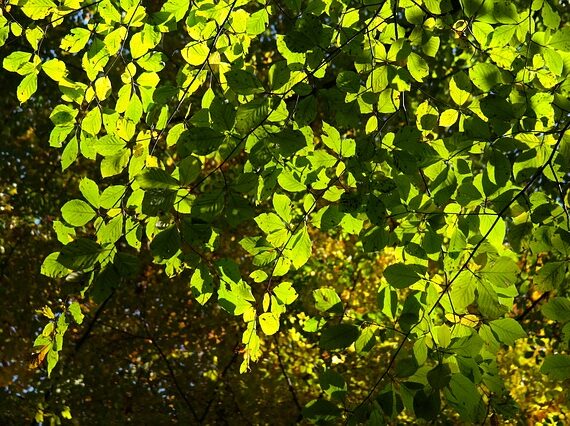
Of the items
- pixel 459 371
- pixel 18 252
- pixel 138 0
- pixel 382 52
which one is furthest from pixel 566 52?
pixel 18 252

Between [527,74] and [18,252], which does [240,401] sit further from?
[527,74]

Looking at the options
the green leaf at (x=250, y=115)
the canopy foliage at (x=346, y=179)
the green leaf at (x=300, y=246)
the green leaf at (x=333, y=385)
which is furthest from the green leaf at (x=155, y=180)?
the green leaf at (x=333, y=385)

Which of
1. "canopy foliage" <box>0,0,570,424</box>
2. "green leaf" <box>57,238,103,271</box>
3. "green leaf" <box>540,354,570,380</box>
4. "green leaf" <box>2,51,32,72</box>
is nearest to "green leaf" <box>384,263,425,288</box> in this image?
"canopy foliage" <box>0,0,570,424</box>

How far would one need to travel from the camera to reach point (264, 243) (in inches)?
74.2

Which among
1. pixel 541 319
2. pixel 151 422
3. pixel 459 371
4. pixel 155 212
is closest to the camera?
pixel 155 212

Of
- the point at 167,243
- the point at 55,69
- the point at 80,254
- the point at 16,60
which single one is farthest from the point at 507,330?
the point at 16,60

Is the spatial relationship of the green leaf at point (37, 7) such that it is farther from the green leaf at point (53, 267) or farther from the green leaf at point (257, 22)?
the green leaf at point (53, 267)

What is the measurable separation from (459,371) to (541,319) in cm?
460

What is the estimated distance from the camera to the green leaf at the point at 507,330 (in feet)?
5.57

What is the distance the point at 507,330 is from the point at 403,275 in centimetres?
33

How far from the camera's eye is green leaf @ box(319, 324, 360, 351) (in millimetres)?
1578

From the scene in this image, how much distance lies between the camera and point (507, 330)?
171cm

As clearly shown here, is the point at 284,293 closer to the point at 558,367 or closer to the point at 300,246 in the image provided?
the point at 300,246

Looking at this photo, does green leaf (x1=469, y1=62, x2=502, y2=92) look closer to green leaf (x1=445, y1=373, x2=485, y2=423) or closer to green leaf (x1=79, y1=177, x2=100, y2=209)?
green leaf (x1=445, y1=373, x2=485, y2=423)
